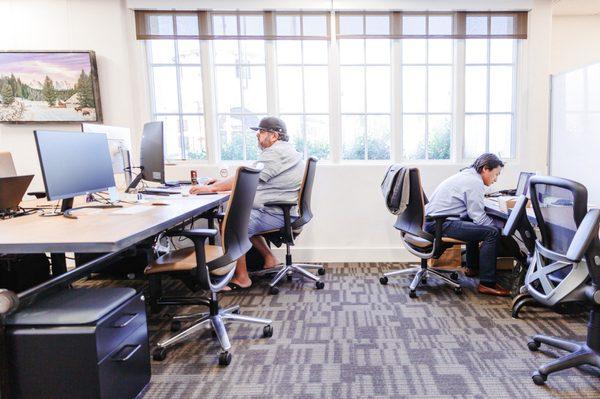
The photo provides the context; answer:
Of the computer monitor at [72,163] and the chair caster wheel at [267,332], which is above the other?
the computer monitor at [72,163]

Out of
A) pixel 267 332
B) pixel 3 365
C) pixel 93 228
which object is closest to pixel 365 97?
pixel 267 332

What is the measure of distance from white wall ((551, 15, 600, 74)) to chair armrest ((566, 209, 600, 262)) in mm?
3266

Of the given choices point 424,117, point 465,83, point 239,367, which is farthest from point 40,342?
point 465,83

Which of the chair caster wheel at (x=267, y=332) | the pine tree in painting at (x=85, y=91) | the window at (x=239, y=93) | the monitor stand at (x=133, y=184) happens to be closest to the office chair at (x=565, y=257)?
the chair caster wheel at (x=267, y=332)

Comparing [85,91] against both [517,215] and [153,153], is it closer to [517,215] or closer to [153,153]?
[153,153]

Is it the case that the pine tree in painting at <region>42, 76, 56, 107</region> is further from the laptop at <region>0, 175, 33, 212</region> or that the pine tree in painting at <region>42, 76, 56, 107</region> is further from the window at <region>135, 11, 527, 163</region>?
the laptop at <region>0, 175, 33, 212</region>

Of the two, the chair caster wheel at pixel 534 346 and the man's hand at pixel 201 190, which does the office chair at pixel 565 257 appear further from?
the man's hand at pixel 201 190

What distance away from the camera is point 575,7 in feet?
12.1

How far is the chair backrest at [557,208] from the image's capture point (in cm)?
152

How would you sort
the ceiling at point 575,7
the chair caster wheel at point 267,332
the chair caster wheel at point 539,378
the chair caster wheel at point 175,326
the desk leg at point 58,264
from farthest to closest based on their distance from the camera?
the ceiling at point 575,7 < the chair caster wheel at point 175,326 < the chair caster wheel at point 267,332 < the desk leg at point 58,264 < the chair caster wheel at point 539,378

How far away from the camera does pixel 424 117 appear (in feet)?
12.6

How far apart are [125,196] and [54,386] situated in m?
1.59

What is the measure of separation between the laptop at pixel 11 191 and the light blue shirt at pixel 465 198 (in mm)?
2619

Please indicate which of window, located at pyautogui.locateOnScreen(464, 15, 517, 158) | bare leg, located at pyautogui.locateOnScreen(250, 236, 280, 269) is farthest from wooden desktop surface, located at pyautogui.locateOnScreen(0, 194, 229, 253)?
window, located at pyautogui.locateOnScreen(464, 15, 517, 158)
